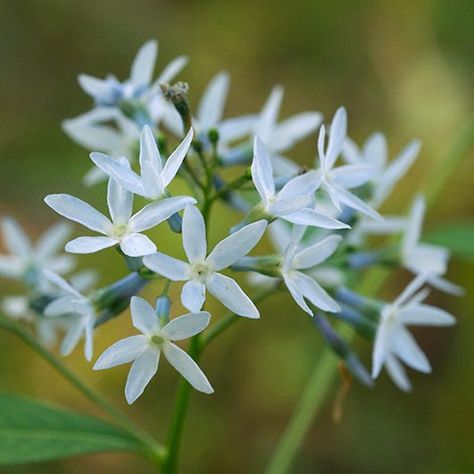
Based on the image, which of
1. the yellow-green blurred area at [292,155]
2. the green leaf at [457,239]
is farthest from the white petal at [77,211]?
the yellow-green blurred area at [292,155]

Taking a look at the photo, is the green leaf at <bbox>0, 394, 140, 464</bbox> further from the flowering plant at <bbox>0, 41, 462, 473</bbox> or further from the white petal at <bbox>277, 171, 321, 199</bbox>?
the white petal at <bbox>277, 171, 321, 199</bbox>

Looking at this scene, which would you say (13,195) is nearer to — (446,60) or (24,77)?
(24,77)

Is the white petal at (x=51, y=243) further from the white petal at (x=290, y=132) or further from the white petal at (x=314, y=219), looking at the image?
the white petal at (x=314, y=219)

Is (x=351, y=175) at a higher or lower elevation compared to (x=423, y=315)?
higher

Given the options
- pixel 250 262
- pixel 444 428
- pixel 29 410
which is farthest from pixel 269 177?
pixel 444 428

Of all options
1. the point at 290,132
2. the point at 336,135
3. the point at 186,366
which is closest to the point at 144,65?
the point at 290,132

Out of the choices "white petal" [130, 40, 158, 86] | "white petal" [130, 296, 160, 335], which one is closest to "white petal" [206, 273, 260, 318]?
"white petal" [130, 296, 160, 335]

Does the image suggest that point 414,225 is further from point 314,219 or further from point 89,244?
point 89,244
